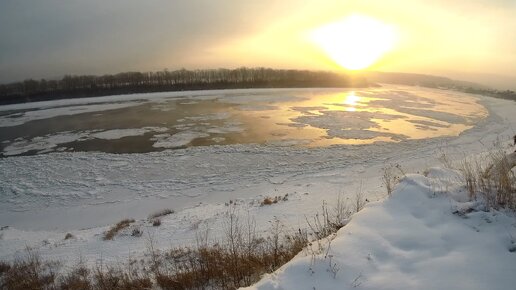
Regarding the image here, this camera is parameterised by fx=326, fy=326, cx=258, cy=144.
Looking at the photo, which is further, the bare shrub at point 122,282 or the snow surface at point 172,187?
the snow surface at point 172,187

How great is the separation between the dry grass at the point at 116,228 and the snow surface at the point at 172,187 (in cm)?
25

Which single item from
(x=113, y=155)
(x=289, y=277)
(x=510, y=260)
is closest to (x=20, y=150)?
(x=113, y=155)

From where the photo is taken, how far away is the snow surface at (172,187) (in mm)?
9117

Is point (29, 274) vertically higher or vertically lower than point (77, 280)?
lower

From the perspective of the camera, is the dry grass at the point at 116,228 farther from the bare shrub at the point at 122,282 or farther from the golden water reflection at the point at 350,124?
the golden water reflection at the point at 350,124

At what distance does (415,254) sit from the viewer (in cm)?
311

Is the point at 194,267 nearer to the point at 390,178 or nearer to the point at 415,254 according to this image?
the point at 415,254

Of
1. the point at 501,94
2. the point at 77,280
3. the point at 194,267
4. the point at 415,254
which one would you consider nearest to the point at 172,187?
the point at 77,280

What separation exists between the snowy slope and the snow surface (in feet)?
15.4

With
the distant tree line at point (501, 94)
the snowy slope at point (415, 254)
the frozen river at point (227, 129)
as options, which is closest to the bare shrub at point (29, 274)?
the snowy slope at point (415, 254)

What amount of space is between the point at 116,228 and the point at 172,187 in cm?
355

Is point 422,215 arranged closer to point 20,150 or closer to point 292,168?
point 292,168

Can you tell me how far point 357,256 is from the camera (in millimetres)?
3111

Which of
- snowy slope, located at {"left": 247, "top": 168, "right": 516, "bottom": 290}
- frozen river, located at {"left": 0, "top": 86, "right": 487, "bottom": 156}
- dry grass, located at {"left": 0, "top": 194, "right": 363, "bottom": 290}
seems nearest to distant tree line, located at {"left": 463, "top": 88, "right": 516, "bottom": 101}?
frozen river, located at {"left": 0, "top": 86, "right": 487, "bottom": 156}
